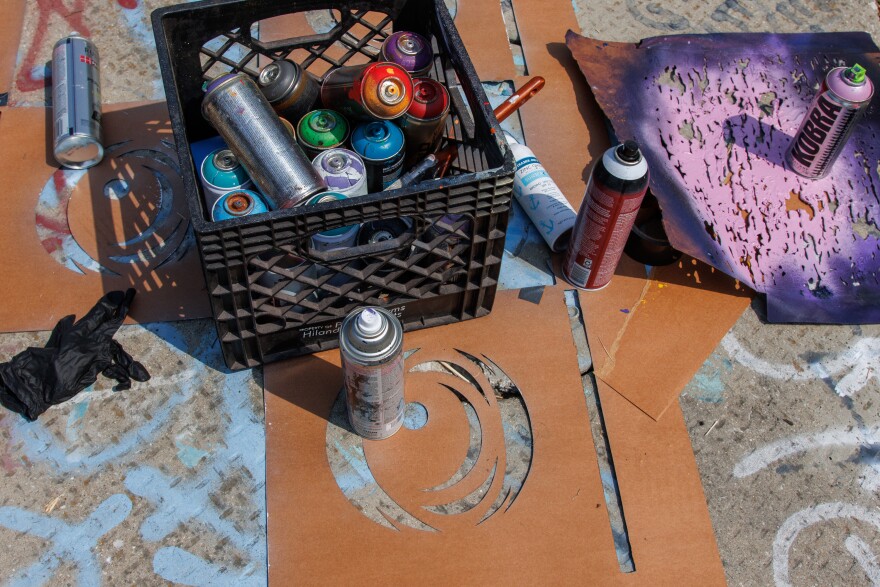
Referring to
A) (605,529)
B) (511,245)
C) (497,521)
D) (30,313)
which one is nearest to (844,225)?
(511,245)

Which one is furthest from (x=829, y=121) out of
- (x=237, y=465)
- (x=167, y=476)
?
(x=167, y=476)

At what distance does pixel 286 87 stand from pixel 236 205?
1.42 ft

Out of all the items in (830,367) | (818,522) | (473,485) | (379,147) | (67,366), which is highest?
(379,147)

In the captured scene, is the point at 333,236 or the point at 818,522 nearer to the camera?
the point at 333,236

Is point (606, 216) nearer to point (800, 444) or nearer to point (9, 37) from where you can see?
point (800, 444)

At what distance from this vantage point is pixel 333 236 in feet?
6.27

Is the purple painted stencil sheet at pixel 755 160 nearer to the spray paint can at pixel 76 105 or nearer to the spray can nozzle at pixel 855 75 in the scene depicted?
the spray can nozzle at pixel 855 75

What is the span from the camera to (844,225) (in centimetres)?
252

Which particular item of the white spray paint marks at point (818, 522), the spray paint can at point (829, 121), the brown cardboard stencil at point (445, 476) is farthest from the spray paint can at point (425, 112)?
the white spray paint marks at point (818, 522)

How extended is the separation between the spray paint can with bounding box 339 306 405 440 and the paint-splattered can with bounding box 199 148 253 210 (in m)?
0.50

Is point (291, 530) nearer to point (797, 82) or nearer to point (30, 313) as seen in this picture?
point (30, 313)

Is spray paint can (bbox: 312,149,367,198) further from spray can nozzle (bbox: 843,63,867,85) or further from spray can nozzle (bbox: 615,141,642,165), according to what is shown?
spray can nozzle (bbox: 843,63,867,85)

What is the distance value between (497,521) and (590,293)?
0.78m

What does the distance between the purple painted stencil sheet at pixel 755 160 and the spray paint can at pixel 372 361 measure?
103 cm
